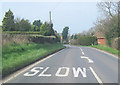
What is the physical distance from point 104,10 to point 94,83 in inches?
1392

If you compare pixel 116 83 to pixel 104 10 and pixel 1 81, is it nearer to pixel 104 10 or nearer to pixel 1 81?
pixel 1 81

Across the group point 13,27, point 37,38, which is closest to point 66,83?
point 37,38

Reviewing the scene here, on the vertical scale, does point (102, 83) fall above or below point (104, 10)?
below

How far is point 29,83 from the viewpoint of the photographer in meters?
7.45

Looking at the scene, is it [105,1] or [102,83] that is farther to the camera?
[105,1]

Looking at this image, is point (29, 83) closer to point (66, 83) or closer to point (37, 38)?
point (66, 83)

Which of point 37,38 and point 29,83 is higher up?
point 37,38

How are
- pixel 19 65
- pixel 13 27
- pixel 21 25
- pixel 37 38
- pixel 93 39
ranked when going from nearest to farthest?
1. pixel 19 65
2. pixel 37 38
3. pixel 13 27
4. pixel 21 25
5. pixel 93 39

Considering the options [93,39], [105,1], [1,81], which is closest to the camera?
[1,81]

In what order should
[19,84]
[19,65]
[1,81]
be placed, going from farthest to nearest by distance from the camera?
[19,65], [1,81], [19,84]

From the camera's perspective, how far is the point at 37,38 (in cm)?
2659

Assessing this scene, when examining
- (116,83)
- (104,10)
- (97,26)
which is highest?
(104,10)

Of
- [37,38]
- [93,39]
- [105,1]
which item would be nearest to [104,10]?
[105,1]

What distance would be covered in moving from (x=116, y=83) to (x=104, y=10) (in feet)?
115
